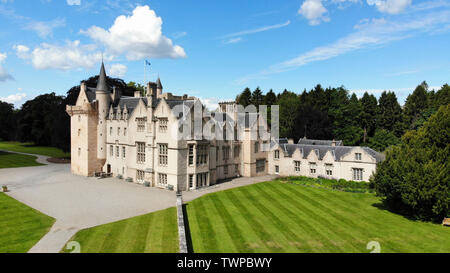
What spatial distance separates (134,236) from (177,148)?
15415 mm

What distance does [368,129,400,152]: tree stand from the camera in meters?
70.2

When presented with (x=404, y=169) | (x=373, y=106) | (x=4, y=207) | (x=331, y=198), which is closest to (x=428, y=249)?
(x=404, y=169)

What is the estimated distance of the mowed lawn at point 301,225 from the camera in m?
19.3

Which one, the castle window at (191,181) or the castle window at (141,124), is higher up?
the castle window at (141,124)

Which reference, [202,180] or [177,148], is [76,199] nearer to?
[177,148]

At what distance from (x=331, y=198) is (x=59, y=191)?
3228 cm

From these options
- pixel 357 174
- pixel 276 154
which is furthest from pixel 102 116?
pixel 357 174

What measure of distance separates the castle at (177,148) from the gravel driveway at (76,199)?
10.0ft

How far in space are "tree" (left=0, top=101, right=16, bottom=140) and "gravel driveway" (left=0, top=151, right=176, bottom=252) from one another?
9013cm

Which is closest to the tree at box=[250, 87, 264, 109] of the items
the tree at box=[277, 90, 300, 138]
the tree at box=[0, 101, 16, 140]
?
the tree at box=[277, 90, 300, 138]

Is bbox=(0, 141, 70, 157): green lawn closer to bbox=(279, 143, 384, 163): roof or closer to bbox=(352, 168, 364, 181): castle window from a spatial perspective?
bbox=(279, 143, 384, 163): roof

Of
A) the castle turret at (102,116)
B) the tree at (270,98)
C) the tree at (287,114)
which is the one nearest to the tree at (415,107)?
the tree at (287,114)

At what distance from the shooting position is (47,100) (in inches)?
3600

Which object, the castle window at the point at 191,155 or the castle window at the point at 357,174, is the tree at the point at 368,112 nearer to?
the castle window at the point at 357,174
